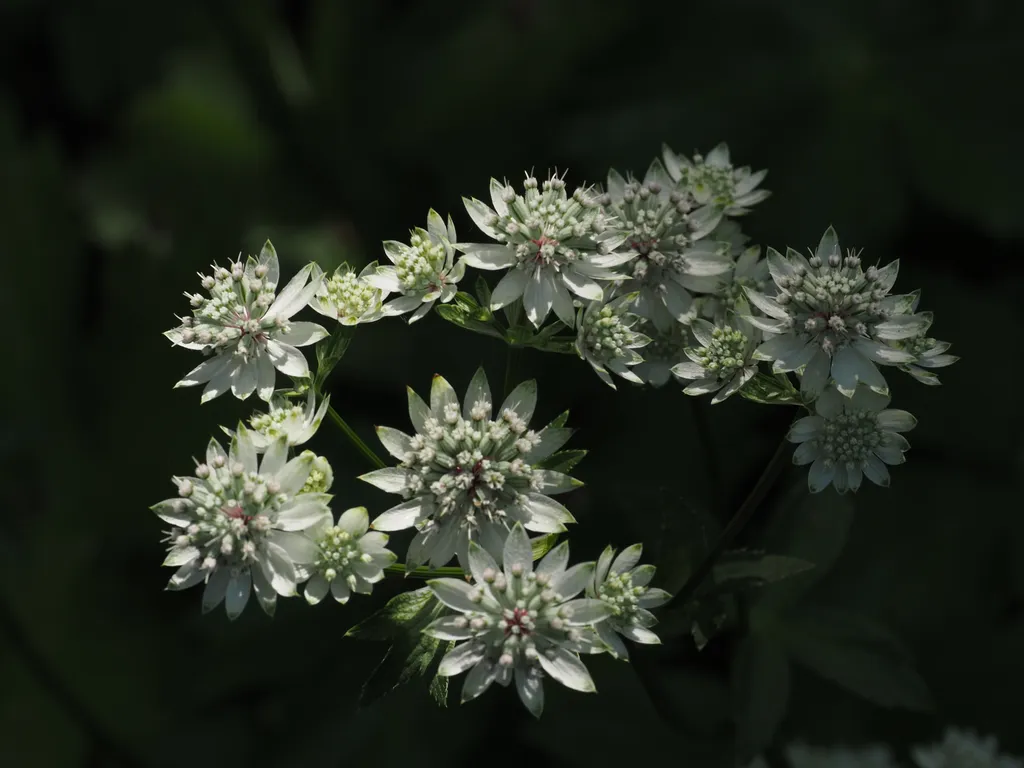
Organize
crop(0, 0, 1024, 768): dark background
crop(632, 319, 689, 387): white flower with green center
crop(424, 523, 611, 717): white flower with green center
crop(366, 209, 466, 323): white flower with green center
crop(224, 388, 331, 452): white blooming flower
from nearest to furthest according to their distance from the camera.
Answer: crop(424, 523, 611, 717): white flower with green center < crop(224, 388, 331, 452): white blooming flower < crop(366, 209, 466, 323): white flower with green center < crop(632, 319, 689, 387): white flower with green center < crop(0, 0, 1024, 768): dark background

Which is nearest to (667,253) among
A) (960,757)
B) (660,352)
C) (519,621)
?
(660,352)

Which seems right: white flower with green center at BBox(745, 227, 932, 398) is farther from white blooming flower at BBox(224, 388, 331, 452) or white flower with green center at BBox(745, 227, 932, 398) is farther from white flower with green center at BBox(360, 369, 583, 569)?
white blooming flower at BBox(224, 388, 331, 452)

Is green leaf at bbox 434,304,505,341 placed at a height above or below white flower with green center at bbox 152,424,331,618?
above

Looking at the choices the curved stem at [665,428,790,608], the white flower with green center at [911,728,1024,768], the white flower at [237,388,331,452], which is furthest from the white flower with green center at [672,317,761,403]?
the white flower with green center at [911,728,1024,768]

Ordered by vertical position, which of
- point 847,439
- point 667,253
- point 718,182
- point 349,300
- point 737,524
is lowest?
point 737,524

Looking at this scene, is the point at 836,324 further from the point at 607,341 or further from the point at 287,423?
the point at 287,423

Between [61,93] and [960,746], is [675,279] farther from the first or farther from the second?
[61,93]
